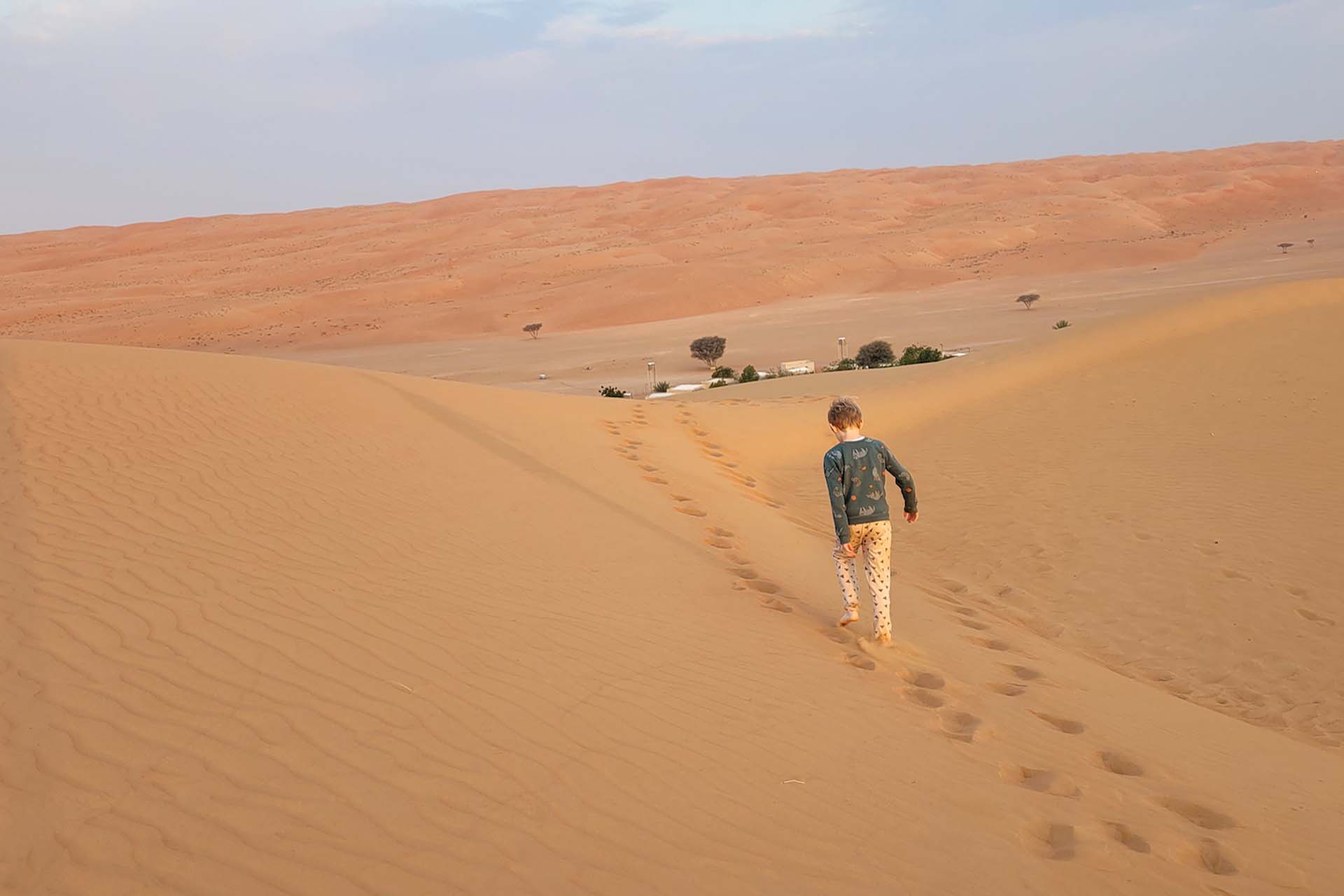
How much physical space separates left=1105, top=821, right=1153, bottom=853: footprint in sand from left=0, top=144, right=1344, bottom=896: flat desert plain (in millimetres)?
24

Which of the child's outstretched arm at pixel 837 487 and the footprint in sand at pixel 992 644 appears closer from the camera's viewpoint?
the child's outstretched arm at pixel 837 487

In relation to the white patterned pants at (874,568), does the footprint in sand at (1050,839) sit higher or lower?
lower

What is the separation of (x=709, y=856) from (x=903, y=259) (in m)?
59.5

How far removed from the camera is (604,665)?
5.26 meters

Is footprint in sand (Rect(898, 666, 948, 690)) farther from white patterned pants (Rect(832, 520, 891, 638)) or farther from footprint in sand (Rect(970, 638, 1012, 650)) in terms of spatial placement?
footprint in sand (Rect(970, 638, 1012, 650))

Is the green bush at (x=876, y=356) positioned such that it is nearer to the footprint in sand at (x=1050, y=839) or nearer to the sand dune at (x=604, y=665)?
the sand dune at (x=604, y=665)

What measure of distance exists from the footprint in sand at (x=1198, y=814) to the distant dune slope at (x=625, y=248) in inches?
1848

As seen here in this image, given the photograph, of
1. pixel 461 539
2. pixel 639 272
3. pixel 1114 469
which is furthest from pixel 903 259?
pixel 461 539

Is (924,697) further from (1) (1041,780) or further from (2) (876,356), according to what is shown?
(2) (876,356)

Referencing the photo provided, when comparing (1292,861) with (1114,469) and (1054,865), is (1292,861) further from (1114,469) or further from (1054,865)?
(1114,469)

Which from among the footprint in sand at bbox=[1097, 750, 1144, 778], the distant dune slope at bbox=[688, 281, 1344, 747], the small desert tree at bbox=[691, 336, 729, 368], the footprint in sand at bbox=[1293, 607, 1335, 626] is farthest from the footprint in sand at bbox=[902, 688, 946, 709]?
the small desert tree at bbox=[691, 336, 729, 368]

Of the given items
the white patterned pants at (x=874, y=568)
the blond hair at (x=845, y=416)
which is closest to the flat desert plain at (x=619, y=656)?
the white patterned pants at (x=874, y=568)

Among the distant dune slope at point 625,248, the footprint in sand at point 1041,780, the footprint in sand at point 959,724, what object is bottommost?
the footprint in sand at point 1041,780

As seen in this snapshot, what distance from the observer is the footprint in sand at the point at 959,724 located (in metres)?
4.98
